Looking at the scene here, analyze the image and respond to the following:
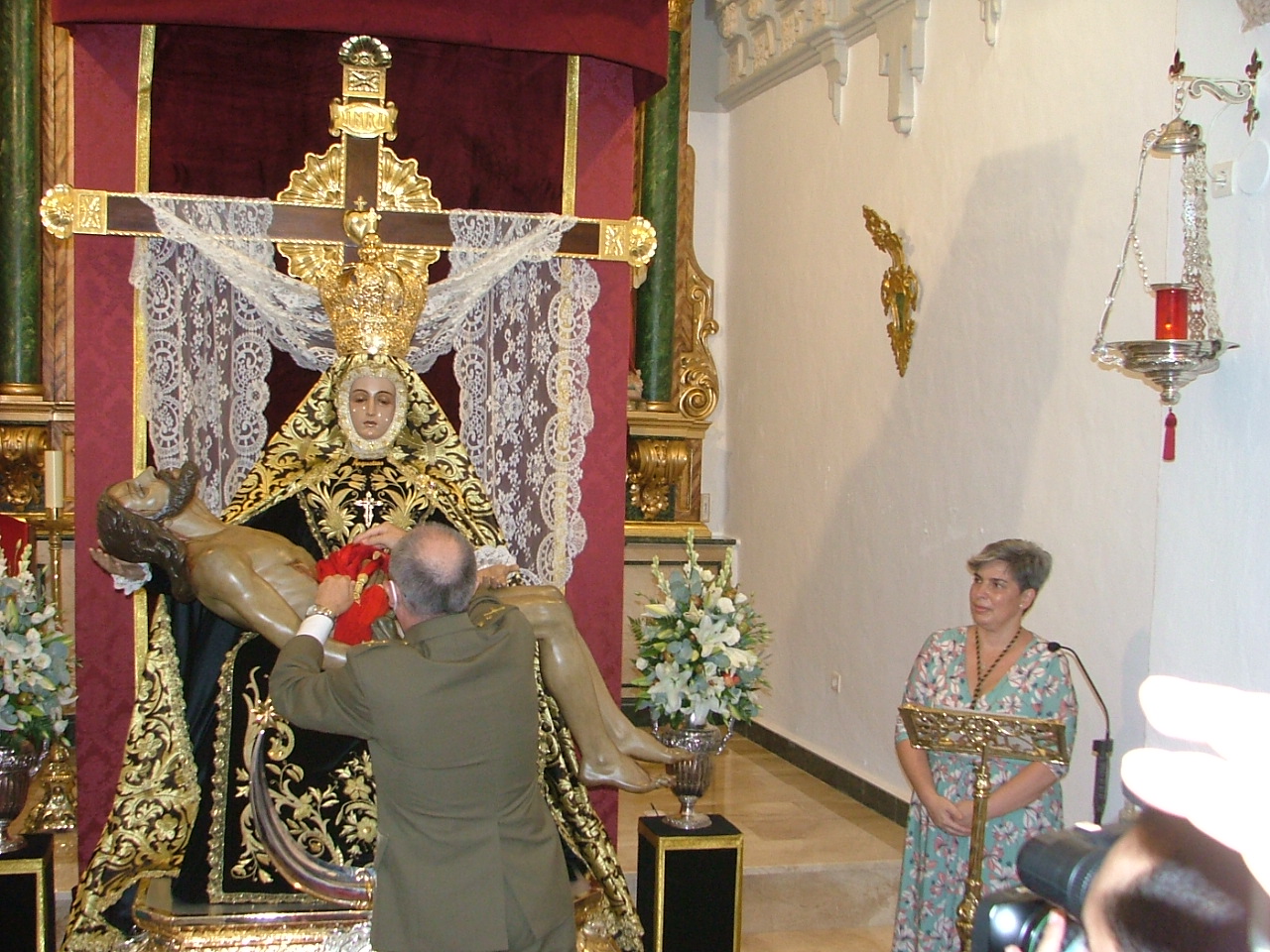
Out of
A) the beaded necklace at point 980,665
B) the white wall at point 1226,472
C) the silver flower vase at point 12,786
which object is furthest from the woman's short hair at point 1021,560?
the silver flower vase at point 12,786

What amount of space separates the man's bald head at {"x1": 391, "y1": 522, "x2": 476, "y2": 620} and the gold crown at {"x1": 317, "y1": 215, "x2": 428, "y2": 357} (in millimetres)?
1829

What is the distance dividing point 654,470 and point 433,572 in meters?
4.95

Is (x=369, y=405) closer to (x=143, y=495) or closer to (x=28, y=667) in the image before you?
(x=143, y=495)

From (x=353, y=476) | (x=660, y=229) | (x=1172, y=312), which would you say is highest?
(x=660, y=229)

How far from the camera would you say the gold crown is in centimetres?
474

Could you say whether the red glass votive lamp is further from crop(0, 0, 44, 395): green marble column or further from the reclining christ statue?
crop(0, 0, 44, 395): green marble column

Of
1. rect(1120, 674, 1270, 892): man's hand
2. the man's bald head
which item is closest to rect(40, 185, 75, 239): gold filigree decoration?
the man's bald head

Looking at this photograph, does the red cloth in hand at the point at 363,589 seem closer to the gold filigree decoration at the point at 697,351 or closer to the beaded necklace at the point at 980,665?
the beaded necklace at the point at 980,665

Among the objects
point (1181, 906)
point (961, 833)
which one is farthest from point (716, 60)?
point (1181, 906)

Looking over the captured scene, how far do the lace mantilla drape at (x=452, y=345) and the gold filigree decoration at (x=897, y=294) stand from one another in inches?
67.3

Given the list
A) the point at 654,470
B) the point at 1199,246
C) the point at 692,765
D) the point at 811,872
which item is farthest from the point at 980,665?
the point at 654,470

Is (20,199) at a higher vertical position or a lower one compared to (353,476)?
higher

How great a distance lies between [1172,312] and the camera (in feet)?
12.0

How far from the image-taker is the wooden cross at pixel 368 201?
5039 millimetres
